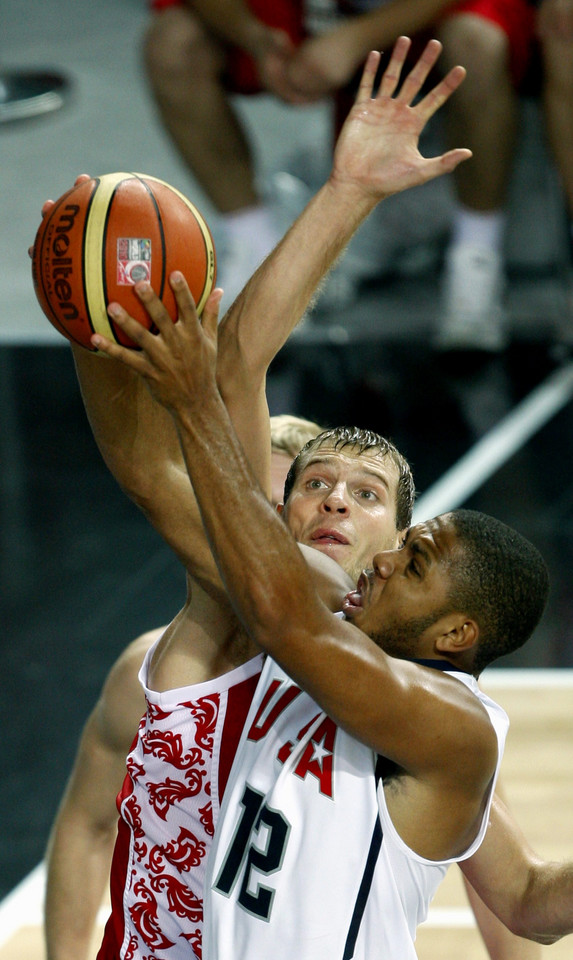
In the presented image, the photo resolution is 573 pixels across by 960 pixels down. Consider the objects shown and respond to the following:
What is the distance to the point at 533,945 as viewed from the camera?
2734mm

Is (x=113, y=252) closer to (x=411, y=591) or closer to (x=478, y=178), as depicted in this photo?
(x=411, y=591)

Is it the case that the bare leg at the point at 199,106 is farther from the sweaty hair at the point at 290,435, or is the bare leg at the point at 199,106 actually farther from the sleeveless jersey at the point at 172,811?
the sleeveless jersey at the point at 172,811

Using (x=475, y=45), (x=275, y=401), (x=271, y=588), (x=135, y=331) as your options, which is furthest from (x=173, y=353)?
(x=475, y=45)

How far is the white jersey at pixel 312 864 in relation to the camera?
1.93 metres

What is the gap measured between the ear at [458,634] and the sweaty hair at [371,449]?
610mm

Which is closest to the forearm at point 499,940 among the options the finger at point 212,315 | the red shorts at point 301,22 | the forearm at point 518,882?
the forearm at point 518,882

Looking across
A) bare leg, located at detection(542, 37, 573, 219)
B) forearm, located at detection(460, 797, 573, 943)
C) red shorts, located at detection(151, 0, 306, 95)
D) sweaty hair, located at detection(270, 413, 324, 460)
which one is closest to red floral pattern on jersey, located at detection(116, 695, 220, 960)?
forearm, located at detection(460, 797, 573, 943)

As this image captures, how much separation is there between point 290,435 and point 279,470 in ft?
0.36

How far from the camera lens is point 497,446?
19.6 feet

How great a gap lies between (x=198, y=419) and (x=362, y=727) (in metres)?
0.46

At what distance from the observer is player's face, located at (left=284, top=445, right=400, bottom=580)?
8.32 feet

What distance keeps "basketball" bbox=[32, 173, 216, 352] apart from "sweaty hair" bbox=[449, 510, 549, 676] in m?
0.53

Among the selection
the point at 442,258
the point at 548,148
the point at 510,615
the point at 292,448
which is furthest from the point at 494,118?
the point at 510,615

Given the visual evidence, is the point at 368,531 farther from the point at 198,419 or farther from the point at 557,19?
the point at 557,19
